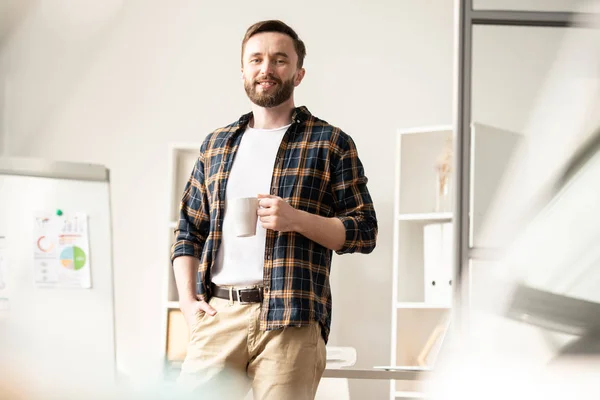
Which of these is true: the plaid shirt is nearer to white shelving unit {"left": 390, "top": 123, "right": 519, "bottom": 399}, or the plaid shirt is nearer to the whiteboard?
the whiteboard

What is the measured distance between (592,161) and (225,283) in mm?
780

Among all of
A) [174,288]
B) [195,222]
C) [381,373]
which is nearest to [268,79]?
[195,222]

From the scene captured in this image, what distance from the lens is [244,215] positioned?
1.51 m

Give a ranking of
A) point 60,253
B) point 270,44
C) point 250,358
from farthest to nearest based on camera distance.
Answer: point 60,253 → point 270,44 → point 250,358

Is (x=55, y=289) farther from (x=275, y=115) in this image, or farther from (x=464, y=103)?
(x=464, y=103)

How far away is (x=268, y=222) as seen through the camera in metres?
1.52

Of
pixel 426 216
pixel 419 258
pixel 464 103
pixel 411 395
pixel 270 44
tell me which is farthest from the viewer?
pixel 419 258

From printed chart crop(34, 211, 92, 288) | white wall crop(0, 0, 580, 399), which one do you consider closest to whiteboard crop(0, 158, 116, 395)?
printed chart crop(34, 211, 92, 288)

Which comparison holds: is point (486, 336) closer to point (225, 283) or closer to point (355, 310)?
point (225, 283)

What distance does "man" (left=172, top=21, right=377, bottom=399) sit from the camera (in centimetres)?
155

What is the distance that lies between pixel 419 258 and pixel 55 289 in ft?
6.20

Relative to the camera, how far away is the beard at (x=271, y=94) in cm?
168

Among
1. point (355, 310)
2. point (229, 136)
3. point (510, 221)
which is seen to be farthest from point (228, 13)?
point (510, 221)

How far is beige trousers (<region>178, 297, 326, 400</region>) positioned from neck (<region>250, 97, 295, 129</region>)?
400 mm
